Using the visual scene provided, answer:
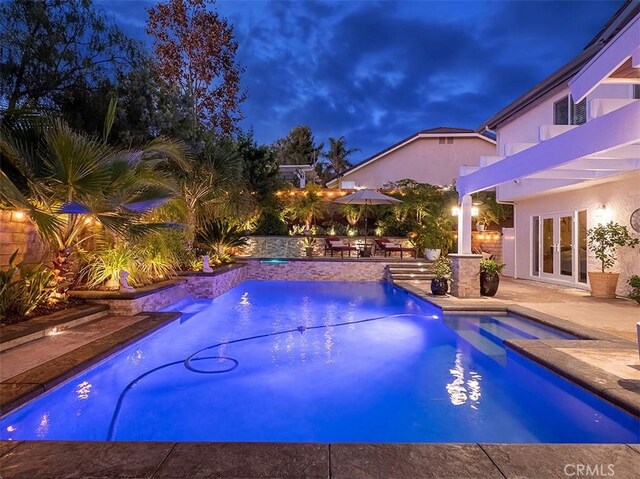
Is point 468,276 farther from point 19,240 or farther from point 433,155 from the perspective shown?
point 433,155

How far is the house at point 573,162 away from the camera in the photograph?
18.6 feet

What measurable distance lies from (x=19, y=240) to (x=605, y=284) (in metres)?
13.1

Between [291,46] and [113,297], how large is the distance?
30.2m

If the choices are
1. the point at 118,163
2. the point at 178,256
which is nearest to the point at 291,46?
the point at 178,256

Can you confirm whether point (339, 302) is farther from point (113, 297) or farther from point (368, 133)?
point (368, 133)

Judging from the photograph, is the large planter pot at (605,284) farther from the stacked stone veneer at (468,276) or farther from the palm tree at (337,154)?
the palm tree at (337,154)

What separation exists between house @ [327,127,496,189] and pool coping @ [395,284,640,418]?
1862cm

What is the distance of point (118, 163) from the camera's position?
6.72 meters

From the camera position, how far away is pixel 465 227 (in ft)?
35.0

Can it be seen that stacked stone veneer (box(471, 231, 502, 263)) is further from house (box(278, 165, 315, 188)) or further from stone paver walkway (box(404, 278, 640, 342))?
house (box(278, 165, 315, 188))

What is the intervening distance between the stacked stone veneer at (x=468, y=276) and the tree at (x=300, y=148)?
1314 inches

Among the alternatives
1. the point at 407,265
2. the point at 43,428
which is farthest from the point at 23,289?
the point at 407,265

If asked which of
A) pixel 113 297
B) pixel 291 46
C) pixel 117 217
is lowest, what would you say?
pixel 113 297

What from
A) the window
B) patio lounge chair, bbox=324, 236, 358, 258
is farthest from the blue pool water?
patio lounge chair, bbox=324, 236, 358, 258
